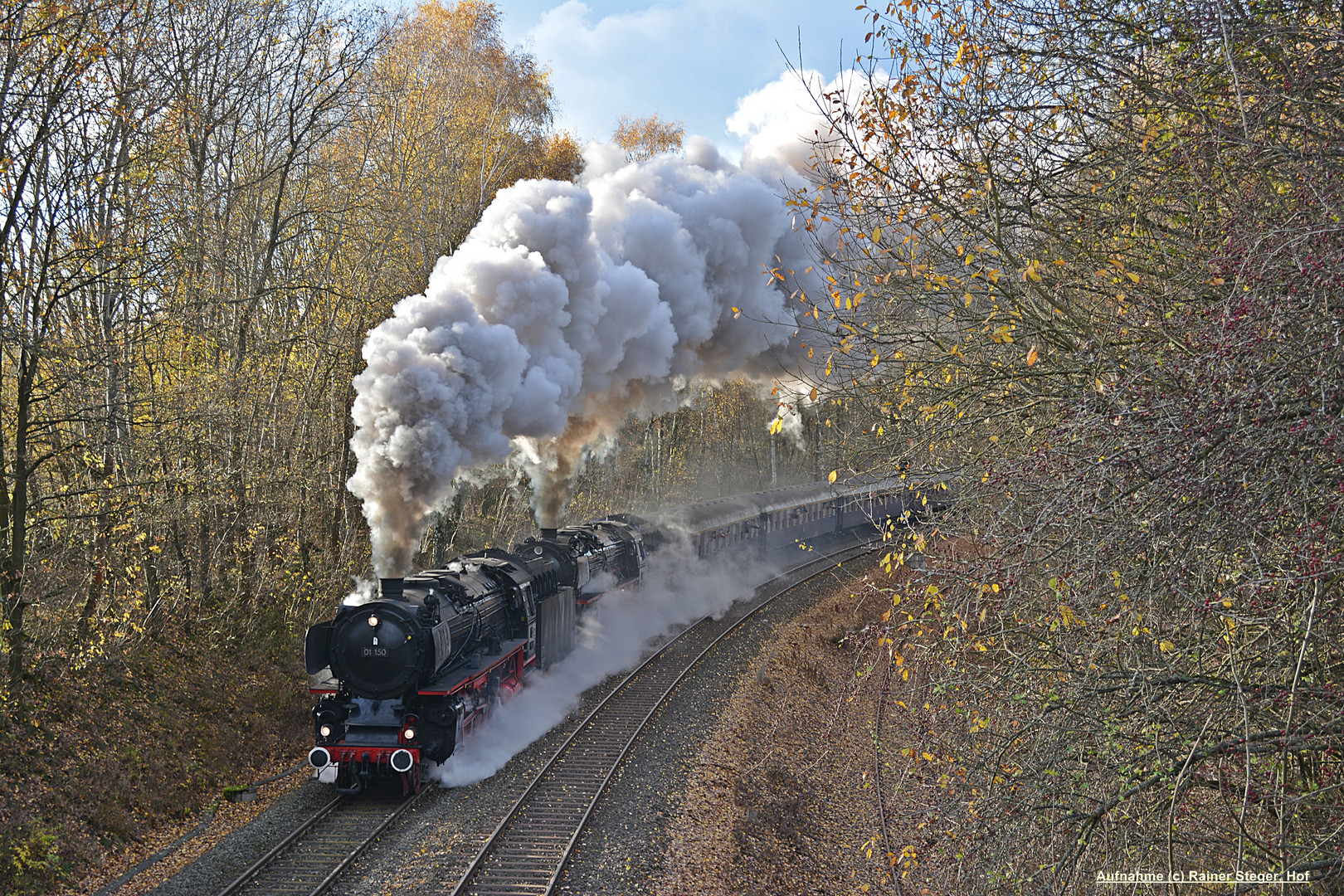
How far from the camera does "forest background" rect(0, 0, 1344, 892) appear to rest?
3.22 m

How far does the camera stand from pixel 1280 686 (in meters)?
3.27

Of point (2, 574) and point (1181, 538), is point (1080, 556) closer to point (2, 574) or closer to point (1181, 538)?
point (1181, 538)

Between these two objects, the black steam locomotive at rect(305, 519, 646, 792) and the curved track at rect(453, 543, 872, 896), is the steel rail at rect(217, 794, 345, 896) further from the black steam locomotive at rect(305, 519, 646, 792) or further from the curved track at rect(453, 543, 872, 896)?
the curved track at rect(453, 543, 872, 896)

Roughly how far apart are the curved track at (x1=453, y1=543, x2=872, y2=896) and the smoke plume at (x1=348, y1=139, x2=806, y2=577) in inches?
128

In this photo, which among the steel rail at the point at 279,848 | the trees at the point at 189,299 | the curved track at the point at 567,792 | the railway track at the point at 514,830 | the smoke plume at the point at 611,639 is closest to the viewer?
the steel rail at the point at 279,848

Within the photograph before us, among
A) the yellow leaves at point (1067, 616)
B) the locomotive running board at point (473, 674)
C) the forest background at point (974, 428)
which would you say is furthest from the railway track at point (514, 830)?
the yellow leaves at point (1067, 616)

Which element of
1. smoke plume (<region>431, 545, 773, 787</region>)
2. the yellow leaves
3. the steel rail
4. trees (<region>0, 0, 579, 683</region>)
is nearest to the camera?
the yellow leaves

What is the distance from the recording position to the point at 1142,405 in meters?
3.35

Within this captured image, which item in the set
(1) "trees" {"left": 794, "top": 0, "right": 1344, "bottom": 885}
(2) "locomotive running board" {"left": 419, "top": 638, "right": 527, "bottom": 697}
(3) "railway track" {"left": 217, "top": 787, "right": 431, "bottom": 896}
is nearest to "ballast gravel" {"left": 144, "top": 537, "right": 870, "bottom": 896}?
(3) "railway track" {"left": 217, "top": 787, "right": 431, "bottom": 896}

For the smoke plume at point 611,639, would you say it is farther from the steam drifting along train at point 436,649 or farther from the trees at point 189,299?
the trees at point 189,299

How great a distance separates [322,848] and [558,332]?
26.9ft

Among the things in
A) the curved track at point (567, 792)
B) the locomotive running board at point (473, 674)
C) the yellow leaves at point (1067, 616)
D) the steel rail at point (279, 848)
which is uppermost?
the yellow leaves at point (1067, 616)

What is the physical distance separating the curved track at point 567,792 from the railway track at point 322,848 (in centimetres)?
128

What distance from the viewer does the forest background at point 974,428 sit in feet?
10.6
